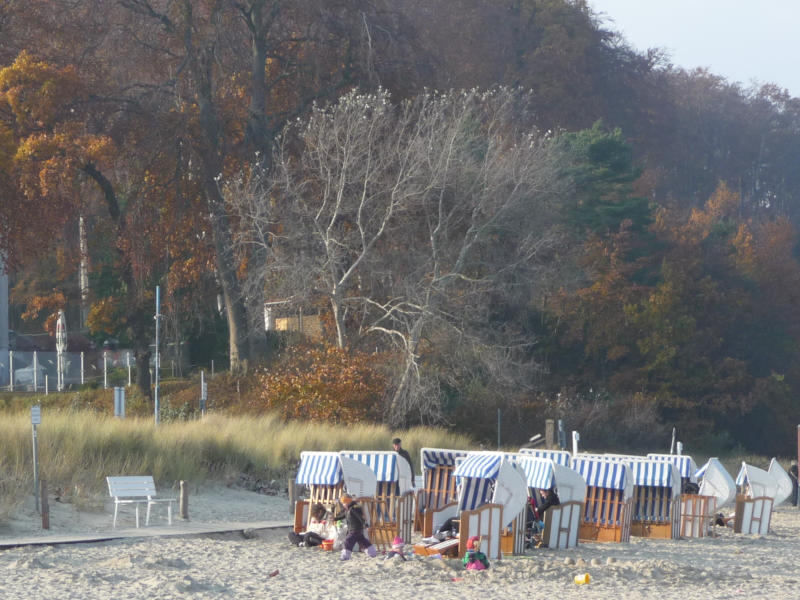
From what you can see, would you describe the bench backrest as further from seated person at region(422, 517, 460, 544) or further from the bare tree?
the bare tree

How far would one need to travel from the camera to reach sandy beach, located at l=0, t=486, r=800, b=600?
1358 cm

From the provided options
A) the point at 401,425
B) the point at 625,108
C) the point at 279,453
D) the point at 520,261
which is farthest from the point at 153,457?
the point at 625,108

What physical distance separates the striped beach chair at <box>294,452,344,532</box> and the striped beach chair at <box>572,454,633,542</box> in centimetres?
493

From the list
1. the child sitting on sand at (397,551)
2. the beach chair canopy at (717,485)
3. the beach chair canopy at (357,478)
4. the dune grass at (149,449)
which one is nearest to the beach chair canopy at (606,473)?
the beach chair canopy at (357,478)

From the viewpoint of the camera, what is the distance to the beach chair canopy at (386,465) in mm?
18219

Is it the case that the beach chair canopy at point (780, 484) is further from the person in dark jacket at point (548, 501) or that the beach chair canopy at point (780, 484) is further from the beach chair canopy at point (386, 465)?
the beach chair canopy at point (386, 465)

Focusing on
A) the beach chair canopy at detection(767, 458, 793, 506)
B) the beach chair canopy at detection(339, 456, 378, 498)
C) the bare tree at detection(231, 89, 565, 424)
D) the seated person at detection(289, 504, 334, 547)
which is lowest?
the beach chair canopy at detection(767, 458, 793, 506)

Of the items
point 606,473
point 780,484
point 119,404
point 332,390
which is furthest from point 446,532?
point 332,390

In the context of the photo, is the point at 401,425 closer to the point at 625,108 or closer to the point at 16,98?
the point at 16,98

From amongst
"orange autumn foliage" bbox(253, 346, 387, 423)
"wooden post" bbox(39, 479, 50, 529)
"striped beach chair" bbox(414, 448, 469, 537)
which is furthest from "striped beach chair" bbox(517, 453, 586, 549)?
"orange autumn foliage" bbox(253, 346, 387, 423)

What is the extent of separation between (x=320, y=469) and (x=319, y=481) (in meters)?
0.19

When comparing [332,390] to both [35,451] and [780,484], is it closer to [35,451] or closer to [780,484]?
[780,484]

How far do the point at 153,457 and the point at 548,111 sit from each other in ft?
130

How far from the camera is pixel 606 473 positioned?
20.3 meters
